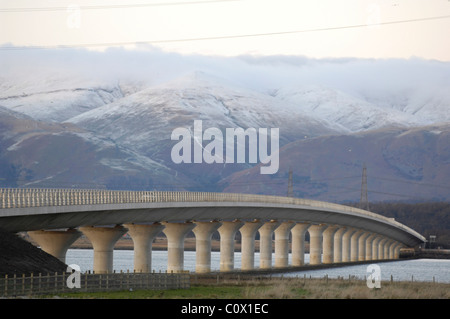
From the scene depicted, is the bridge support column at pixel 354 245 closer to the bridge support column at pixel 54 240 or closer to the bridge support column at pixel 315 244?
the bridge support column at pixel 315 244

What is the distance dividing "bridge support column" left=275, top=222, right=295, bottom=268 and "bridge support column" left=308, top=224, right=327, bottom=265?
1397 centimetres

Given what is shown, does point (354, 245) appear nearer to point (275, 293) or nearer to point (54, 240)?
point (54, 240)

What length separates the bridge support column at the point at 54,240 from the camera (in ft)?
262

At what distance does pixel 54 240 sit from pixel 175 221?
2789cm

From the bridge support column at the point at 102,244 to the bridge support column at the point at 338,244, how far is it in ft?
305

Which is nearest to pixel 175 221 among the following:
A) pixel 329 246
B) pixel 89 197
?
pixel 89 197

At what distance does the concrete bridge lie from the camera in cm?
7250

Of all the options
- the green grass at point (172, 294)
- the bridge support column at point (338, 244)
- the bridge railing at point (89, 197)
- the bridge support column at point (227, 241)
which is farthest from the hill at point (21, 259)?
the bridge support column at point (338, 244)

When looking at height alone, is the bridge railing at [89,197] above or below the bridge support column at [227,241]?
above

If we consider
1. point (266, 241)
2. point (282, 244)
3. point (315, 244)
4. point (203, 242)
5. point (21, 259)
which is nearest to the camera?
point (21, 259)

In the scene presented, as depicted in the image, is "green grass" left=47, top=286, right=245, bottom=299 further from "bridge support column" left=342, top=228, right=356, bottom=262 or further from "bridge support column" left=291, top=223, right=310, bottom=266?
"bridge support column" left=342, top=228, right=356, bottom=262

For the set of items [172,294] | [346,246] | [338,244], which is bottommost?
[172,294]

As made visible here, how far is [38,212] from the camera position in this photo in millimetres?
68938

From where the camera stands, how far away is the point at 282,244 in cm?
14300
